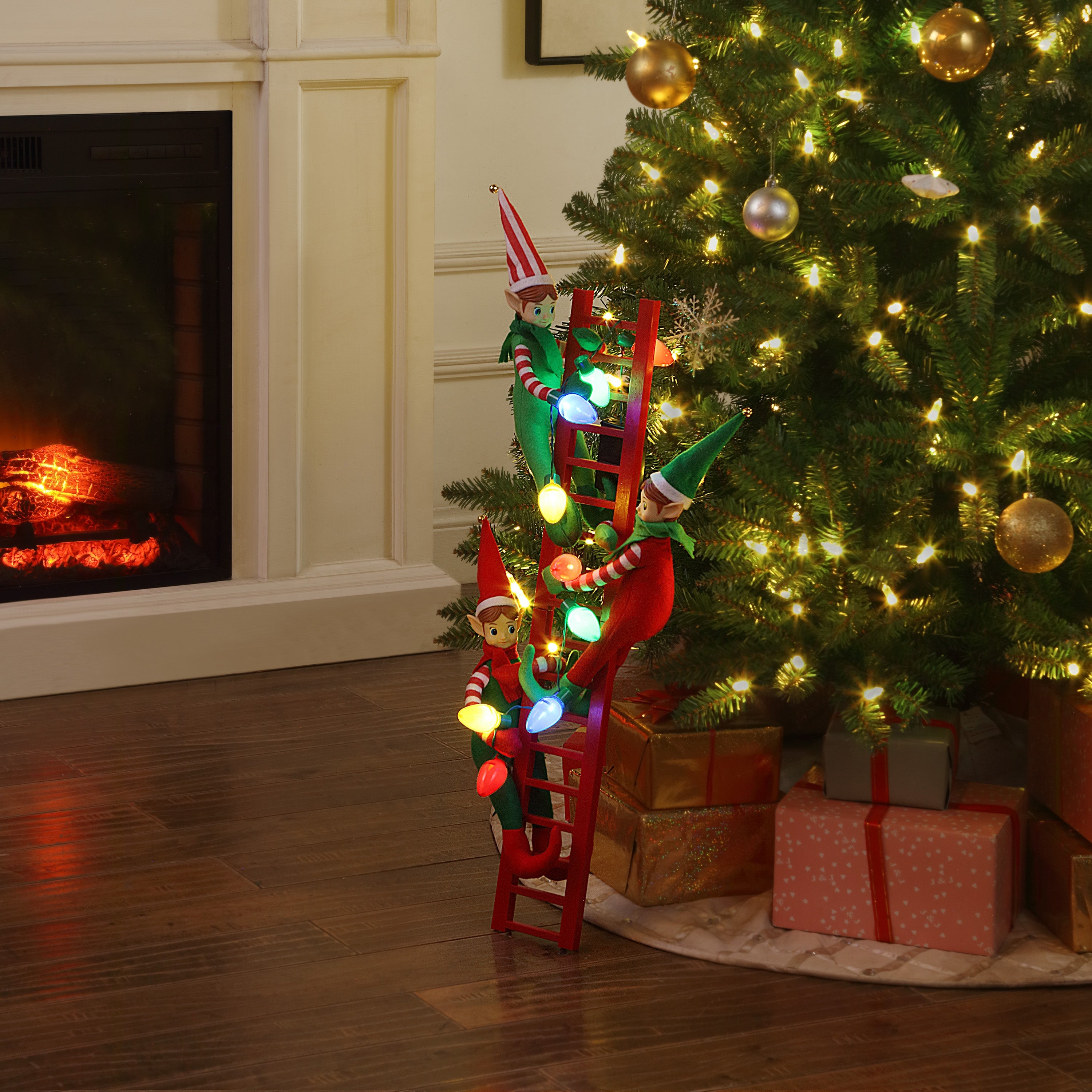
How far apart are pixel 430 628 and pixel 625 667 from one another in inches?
23.4

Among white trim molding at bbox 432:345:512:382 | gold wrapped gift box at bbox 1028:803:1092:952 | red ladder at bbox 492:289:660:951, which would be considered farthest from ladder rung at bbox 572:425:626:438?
white trim molding at bbox 432:345:512:382

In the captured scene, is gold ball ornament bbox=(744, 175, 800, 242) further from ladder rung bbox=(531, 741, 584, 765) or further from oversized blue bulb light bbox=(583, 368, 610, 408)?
ladder rung bbox=(531, 741, 584, 765)

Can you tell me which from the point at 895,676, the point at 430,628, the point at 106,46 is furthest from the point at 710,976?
the point at 106,46

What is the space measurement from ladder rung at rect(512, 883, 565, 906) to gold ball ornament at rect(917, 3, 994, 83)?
138cm

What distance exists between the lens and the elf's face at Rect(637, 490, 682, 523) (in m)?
2.44

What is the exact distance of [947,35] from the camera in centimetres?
236

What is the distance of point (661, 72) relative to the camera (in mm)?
2525

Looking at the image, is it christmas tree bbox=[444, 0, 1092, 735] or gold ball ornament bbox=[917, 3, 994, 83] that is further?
christmas tree bbox=[444, 0, 1092, 735]

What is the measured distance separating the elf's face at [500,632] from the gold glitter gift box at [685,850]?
37 cm

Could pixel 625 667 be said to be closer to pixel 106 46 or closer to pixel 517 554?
pixel 517 554

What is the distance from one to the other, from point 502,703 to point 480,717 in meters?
0.10

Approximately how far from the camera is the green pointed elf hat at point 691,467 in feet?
7.92

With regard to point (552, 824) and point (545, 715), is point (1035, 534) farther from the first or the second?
point (552, 824)

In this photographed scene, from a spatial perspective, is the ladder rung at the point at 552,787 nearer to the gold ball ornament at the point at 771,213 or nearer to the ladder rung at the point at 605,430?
the ladder rung at the point at 605,430
